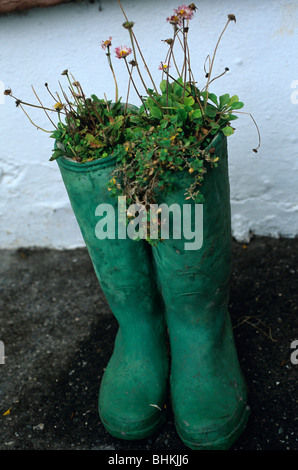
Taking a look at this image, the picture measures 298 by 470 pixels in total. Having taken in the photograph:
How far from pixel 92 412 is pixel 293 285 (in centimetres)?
90

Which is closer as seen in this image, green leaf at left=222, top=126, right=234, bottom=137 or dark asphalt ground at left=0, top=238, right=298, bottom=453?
green leaf at left=222, top=126, right=234, bottom=137

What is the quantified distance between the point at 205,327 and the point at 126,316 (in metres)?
0.25

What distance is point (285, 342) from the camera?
1771 mm

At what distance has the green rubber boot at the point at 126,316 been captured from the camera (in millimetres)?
1367

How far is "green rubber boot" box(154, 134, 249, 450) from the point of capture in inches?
54.3

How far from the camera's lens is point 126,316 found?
1590mm

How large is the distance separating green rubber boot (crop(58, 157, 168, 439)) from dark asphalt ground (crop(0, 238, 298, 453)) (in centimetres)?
10

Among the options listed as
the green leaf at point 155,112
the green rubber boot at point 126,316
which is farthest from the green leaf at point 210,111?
the green rubber boot at point 126,316

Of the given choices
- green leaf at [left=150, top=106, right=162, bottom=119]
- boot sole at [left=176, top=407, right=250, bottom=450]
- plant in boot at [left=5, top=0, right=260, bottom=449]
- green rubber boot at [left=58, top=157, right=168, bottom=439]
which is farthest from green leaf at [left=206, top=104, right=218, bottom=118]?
boot sole at [left=176, top=407, right=250, bottom=450]

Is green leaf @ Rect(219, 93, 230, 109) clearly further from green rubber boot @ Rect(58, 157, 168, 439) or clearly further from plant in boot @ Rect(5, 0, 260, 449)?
green rubber boot @ Rect(58, 157, 168, 439)

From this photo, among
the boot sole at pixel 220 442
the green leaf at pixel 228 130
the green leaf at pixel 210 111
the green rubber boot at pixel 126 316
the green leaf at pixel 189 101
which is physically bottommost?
the boot sole at pixel 220 442

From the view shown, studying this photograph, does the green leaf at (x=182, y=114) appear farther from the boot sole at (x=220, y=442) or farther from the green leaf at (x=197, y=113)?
the boot sole at (x=220, y=442)

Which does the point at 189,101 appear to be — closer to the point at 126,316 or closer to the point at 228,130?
the point at 228,130

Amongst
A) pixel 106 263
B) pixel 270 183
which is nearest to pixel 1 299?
pixel 106 263
